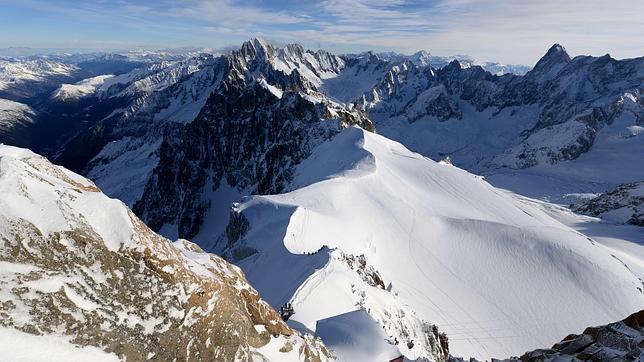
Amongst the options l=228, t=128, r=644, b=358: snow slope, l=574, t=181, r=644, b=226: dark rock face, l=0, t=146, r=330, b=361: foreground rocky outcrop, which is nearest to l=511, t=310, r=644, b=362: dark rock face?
l=0, t=146, r=330, b=361: foreground rocky outcrop

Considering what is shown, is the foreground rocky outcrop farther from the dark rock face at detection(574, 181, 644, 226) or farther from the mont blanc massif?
the dark rock face at detection(574, 181, 644, 226)

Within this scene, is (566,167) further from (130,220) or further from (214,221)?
(130,220)

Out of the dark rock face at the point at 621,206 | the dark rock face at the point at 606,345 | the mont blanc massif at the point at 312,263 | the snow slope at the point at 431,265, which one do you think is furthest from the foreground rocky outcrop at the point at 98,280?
the dark rock face at the point at 621,206

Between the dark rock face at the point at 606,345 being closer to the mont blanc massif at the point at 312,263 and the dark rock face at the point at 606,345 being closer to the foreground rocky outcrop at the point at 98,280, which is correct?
the mont blanc massif at the point at 312,263

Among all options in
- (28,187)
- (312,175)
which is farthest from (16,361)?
(312,175)

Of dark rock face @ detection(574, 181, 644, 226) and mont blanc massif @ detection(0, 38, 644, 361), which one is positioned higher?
mont blanc massif @ detection(0, 38, 644, 361)
